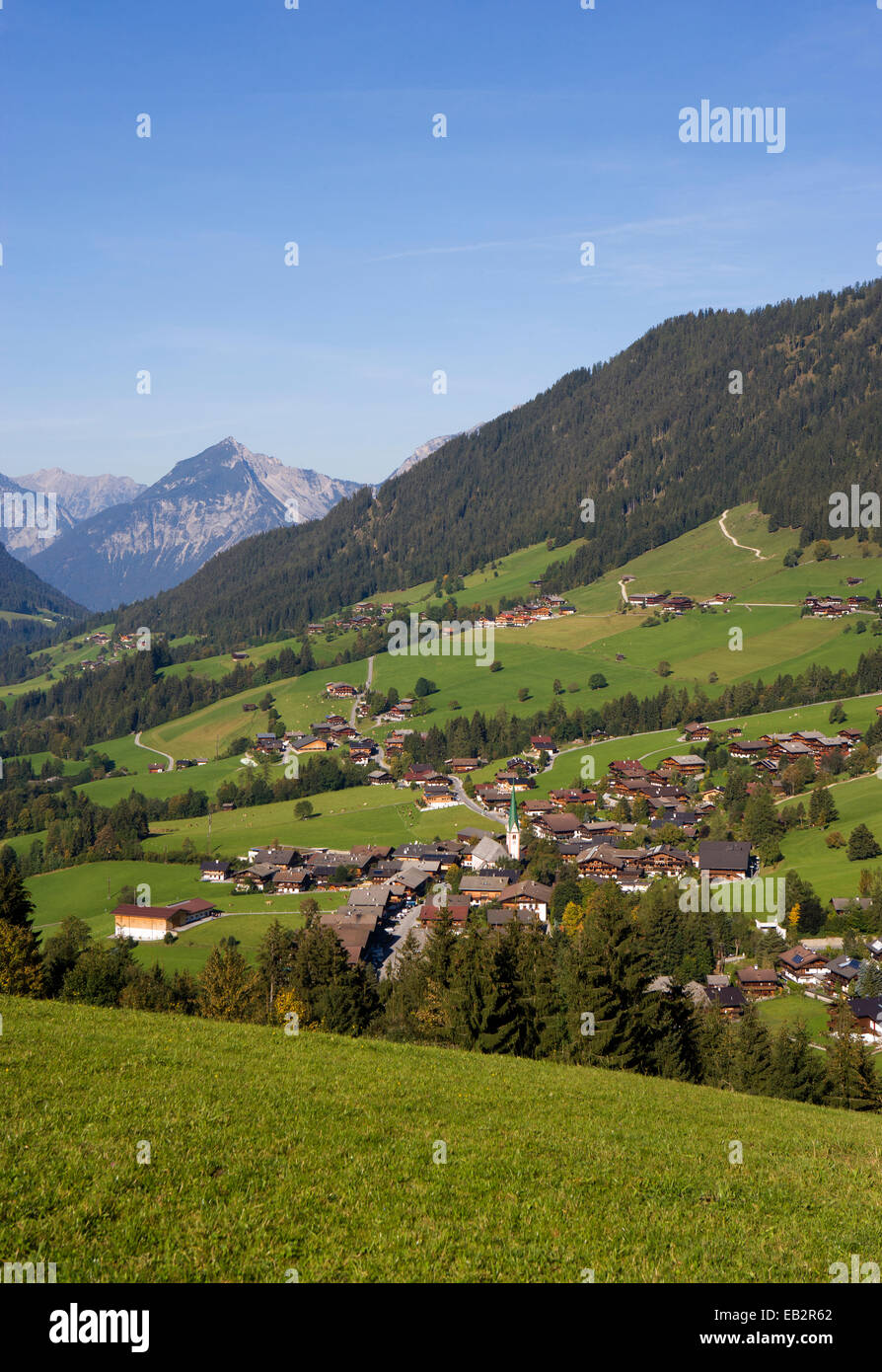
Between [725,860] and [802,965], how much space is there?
24.3 metres

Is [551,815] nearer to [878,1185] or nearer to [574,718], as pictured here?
[574,718]

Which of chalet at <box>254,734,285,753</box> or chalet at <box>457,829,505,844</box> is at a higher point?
chalet at <box>254,734,285,753</box>

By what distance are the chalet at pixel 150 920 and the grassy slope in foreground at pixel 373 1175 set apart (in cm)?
8203

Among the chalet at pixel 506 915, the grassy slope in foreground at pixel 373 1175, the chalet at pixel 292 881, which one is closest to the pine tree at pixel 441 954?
the grassy slope in foreground at pixel 373 1175

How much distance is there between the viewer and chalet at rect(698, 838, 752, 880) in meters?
109

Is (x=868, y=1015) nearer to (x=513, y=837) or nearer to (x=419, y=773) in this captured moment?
(x=513, y=837)

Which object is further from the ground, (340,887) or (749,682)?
(749,682)

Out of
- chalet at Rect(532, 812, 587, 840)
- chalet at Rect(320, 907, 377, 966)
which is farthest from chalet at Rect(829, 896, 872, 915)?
chalet at Rect(320, 907, 377, 966)

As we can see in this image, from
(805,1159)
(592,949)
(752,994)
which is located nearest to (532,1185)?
(805,1159)

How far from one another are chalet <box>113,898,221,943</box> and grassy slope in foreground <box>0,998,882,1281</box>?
82027mm

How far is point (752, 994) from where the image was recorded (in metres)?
84.9

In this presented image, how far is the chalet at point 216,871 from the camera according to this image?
122 m

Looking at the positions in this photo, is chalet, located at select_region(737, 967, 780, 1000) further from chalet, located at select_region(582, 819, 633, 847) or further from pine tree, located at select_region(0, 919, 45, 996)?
pine tree, located at select_region(0, 919, 45, 996)
